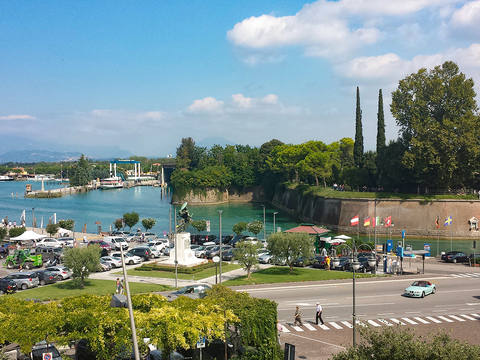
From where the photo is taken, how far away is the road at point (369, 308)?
2134cm

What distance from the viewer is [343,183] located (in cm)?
9044

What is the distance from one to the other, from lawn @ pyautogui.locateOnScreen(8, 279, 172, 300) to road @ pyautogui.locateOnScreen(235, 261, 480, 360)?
7.34 meters

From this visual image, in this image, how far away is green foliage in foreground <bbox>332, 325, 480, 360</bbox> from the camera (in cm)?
1075

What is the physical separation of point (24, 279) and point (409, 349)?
101 feet

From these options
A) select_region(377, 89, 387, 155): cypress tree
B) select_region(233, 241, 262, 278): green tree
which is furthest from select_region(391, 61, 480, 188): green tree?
select_region(233, 241, 262, 278): green tree

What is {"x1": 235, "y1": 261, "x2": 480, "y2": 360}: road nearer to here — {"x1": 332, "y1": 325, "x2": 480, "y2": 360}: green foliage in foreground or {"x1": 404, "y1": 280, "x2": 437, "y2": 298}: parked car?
{"x1": 404, "y1": 280, "x2": 437, "y2": 298}: parked car

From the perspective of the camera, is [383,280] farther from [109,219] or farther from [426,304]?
[109,219]

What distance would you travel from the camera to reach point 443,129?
67.4 m

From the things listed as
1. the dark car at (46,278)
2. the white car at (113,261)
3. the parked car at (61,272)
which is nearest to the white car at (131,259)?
the white car at (113,261)

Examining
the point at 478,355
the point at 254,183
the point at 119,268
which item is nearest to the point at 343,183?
the point at 254,183

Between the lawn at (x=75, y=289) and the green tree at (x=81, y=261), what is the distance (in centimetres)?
113

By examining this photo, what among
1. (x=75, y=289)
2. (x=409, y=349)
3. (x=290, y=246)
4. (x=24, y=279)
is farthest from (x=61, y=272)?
(x=409, y=349)

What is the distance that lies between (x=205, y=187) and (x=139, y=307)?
11365 cm

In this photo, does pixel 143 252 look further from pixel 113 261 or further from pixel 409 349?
pixel 409 349
